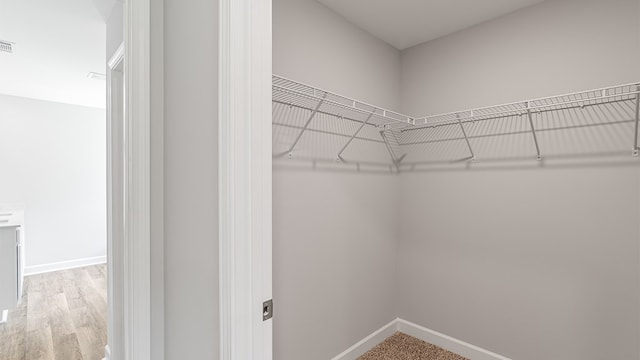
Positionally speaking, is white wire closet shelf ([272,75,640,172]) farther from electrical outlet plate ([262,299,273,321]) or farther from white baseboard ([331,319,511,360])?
white baseboard ([331,319,511,360])

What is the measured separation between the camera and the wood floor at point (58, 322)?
231cm

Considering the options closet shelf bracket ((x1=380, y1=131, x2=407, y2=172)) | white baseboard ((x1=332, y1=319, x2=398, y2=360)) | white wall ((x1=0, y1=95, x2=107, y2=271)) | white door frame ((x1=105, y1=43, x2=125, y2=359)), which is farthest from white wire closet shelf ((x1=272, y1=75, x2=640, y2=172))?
white wall ((x1=0, y1=95, x2=107, y2=271))

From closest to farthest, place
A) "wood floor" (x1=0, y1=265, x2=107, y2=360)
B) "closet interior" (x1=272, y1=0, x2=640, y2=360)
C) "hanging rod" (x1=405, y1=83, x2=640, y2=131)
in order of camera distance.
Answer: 1. "hanging rod" (x1=405, y1=83, x2=640, y2=131)
2. "closet interior" (x1=272, y1=0, x2=640, y2=360)
3. "wood floor" (x1=0, y1=265, x2=107, y2=360)

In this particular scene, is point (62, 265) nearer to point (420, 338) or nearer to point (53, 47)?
point (53, 47)

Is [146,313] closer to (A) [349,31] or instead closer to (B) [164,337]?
(B) [164,337]

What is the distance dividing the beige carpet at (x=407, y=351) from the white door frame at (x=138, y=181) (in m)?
1.53

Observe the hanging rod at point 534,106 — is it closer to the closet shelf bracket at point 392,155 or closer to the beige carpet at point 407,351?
the closet shelf bracket at point 392,155

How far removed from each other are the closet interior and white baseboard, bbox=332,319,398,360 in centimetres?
1

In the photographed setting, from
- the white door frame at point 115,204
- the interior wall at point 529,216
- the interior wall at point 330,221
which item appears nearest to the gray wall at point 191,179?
the interior wall at point 330,221

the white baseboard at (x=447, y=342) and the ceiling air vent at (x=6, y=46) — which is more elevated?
the ceiling air vent at (x=6, y=46)

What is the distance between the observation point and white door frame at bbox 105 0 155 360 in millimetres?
1196

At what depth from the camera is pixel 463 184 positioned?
2.15 m

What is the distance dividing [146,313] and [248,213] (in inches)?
31.7

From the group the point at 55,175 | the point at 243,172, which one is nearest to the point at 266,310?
the point at 243,172
